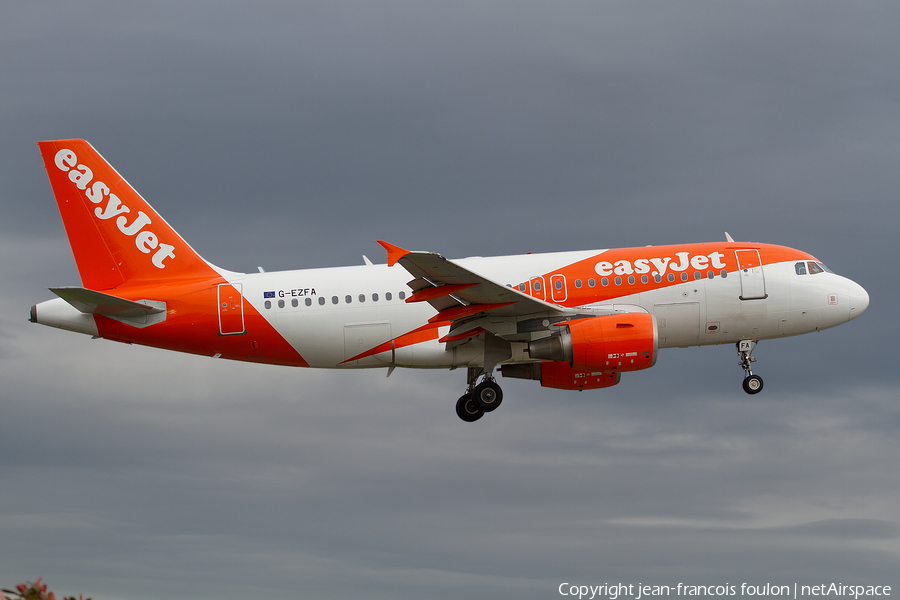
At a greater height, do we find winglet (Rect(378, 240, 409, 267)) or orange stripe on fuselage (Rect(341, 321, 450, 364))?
winglet (Rect(378, 240, 409, 267))

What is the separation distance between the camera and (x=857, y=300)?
1273 inches

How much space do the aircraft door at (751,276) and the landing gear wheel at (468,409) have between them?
35.7 feet

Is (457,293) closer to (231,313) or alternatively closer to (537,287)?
(537,287)

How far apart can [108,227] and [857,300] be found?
95.0ft

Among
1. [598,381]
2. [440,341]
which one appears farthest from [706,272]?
[440,341]

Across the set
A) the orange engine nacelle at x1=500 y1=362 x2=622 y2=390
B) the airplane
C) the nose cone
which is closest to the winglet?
the airplane

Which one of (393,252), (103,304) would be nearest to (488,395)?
(393,252)

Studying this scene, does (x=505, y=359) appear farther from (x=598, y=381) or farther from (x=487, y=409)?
(x=598, y=381)

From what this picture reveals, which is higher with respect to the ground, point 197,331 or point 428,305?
point 428,305

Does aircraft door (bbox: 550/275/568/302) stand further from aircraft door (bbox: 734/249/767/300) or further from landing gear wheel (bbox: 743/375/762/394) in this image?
landing gear wheel (bbox: 743/375/762/394)

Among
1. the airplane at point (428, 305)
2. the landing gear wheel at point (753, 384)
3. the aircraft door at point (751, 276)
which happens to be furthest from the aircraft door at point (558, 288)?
the landing gear wheel at point (753, 384)

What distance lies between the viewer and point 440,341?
30.6 meters

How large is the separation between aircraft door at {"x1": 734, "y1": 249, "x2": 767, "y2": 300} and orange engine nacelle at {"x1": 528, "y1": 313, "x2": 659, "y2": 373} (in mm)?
4753

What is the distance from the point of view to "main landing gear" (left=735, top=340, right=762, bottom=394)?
105 ft
